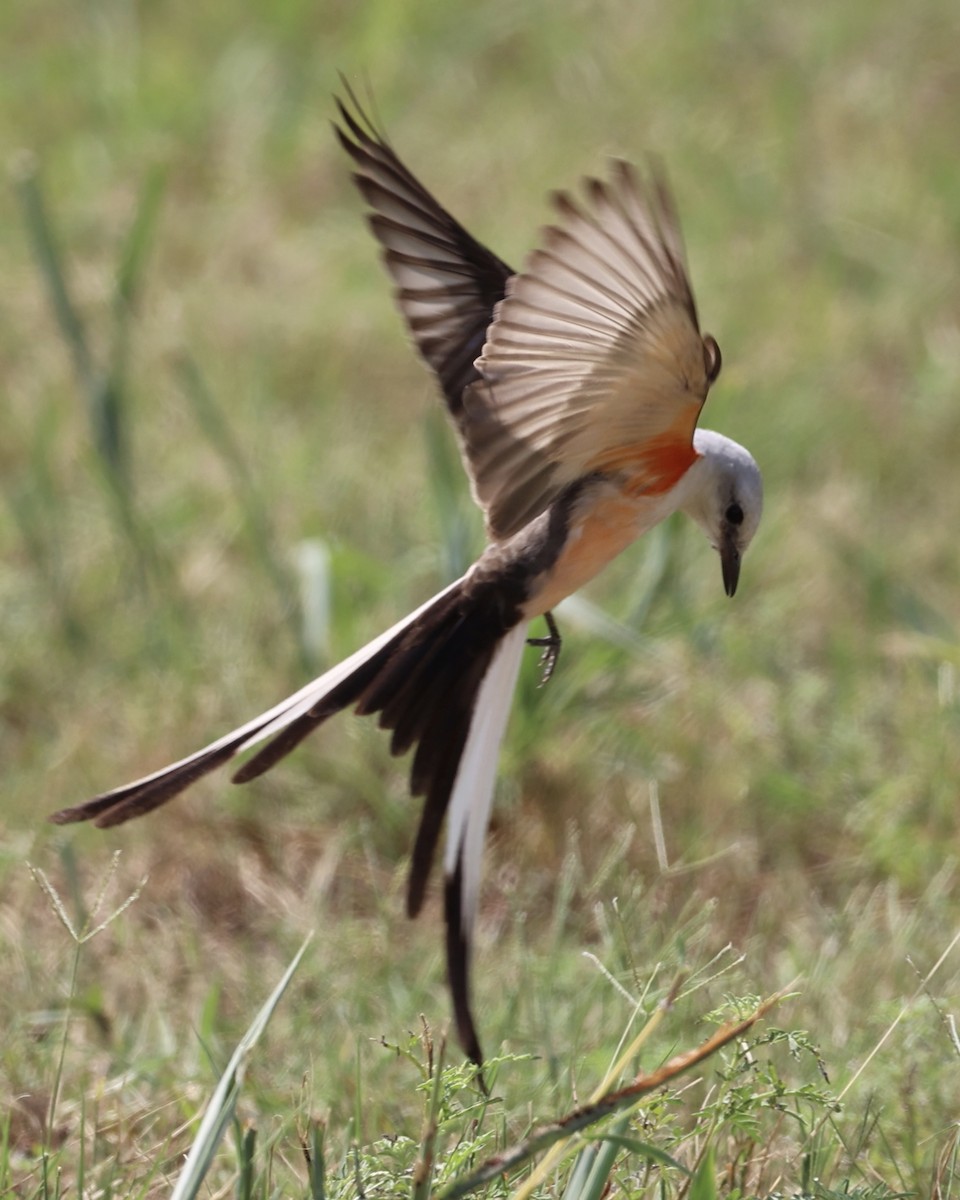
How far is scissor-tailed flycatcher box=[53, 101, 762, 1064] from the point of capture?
7.22ft

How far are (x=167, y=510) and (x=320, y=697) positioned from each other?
2273mm

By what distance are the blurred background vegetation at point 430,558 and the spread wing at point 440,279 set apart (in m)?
0.62

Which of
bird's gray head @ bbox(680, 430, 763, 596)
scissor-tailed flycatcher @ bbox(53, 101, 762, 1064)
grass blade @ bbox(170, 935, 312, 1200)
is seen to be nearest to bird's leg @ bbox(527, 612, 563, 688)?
scissor-tailed flycatcher @ bbox(53, 101, 762, 1064)

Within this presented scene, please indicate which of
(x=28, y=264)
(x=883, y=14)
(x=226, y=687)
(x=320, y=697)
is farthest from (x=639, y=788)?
(x=883, y=14)

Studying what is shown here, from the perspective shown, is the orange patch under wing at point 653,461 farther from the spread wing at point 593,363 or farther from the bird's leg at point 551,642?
the bird's leg at point 551,642

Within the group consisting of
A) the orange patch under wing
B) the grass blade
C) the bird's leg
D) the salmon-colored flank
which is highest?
the orange patch under wing

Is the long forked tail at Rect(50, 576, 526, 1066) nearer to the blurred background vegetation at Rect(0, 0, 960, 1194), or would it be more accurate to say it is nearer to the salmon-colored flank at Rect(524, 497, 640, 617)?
the salmon-colored flank at Rect(524, 497, 640, 617)

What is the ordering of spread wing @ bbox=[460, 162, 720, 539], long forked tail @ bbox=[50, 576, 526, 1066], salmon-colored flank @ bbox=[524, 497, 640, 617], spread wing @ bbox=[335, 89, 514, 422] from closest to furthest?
spread wing @ bbox=[460, 162, 720, 539] → long forked tail @ bbox=[50, 576, 526, 1066] → salmon-colored flank @ bbox=[524, 497, 640, 617] → spread wing @ bbox=[335, 89, 514, 422]

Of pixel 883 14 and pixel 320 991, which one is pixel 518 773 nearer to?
pixel 320 991

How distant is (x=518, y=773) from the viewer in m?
3.59

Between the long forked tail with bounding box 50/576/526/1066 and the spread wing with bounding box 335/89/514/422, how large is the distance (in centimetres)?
40

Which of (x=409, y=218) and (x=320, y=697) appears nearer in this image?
(x=320, y=697)

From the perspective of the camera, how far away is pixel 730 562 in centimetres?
276

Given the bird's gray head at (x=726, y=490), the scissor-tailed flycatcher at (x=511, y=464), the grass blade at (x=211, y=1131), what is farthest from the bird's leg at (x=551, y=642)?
the grass blade at (x=211, y=1131)
